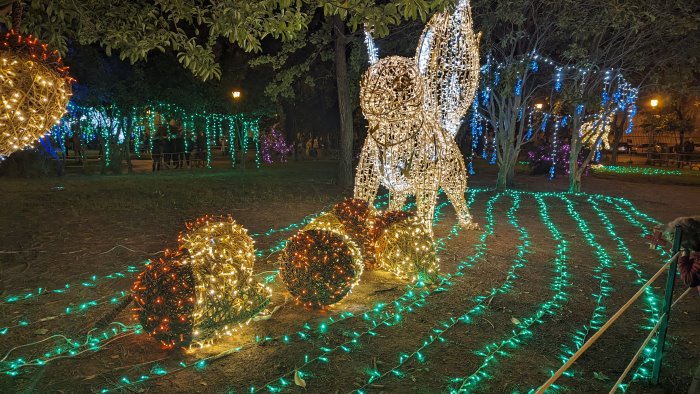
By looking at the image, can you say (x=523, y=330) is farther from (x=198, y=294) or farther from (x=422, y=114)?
(x=422, y=114)

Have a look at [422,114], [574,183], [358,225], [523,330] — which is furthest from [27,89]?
[574,183]

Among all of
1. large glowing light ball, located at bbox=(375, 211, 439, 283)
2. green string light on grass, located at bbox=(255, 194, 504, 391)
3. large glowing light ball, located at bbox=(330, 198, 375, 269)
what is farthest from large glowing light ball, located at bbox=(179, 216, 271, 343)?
large glowing light ball, located at bbox=(375, 211, 439, 283)

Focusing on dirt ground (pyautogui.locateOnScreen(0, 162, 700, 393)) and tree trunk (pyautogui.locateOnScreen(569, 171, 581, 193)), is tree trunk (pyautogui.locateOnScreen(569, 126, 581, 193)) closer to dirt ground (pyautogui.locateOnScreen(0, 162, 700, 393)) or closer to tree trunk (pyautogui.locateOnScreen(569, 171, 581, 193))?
tree trunk (pyautogui.locateOnScreen(569, 171, 581, 193))

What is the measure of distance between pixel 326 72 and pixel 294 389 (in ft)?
50.2

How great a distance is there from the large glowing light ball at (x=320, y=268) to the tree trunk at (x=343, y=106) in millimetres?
9704

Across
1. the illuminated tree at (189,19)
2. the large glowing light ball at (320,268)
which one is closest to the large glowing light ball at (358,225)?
the large glowing light ball at (320,268)

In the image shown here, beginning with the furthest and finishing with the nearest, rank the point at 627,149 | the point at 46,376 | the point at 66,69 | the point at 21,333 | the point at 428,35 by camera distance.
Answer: the point at 627,149, the point at 428,35, the point at 21,333, the point at 46,376, the point at 66,69

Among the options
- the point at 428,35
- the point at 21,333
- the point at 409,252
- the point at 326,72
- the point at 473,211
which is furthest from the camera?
the point at 326,72

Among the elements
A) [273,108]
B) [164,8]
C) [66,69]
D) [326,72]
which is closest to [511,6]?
[326,72]

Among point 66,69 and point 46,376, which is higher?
point 66,69

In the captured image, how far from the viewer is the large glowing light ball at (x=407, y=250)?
17.3 feet

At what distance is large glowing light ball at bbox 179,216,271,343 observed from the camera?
369cm

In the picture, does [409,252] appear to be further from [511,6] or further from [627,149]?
[627,149]

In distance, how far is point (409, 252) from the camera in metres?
5.28
